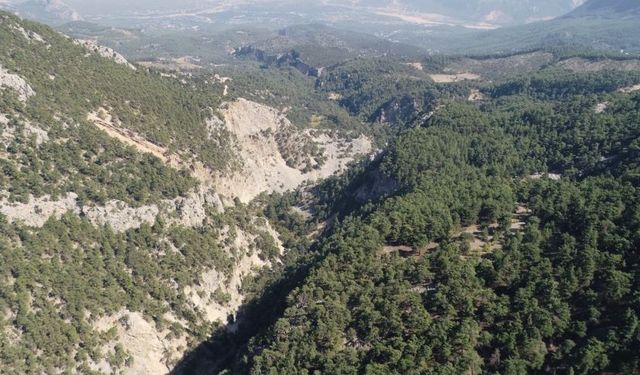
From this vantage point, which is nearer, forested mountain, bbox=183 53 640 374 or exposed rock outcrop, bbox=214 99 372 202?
forested mountain, bbox=183 53 640 374

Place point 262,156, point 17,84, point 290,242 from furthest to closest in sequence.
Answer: point 262,156 < point 290,242 < point 17,84

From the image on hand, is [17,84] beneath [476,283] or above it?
above

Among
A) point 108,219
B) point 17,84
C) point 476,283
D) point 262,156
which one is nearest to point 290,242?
point 262,156

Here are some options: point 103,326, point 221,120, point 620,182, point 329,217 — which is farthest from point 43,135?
point 620,182

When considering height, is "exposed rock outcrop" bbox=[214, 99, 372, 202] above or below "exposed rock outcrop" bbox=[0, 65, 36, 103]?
below

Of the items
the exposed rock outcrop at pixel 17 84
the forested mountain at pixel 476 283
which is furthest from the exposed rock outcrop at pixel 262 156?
the exposed rock outcrop at pixel 17 84

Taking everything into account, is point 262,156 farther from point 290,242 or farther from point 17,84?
point 17,84

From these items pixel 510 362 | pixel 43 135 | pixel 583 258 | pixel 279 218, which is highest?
pixel 43 135

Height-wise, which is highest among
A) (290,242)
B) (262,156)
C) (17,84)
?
(17,84)

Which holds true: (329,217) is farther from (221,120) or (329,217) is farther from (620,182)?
(620,182)

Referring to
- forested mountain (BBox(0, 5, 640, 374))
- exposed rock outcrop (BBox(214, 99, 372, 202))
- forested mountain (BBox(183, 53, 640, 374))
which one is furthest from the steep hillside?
forested mountain (BBox(183, 53, 640, 374))

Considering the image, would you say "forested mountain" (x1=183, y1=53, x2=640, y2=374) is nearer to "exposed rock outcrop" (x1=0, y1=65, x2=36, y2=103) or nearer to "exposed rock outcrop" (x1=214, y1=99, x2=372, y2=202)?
"exposed rock outcrop" (x1=214, y1=99, x2=372, y2=202)
